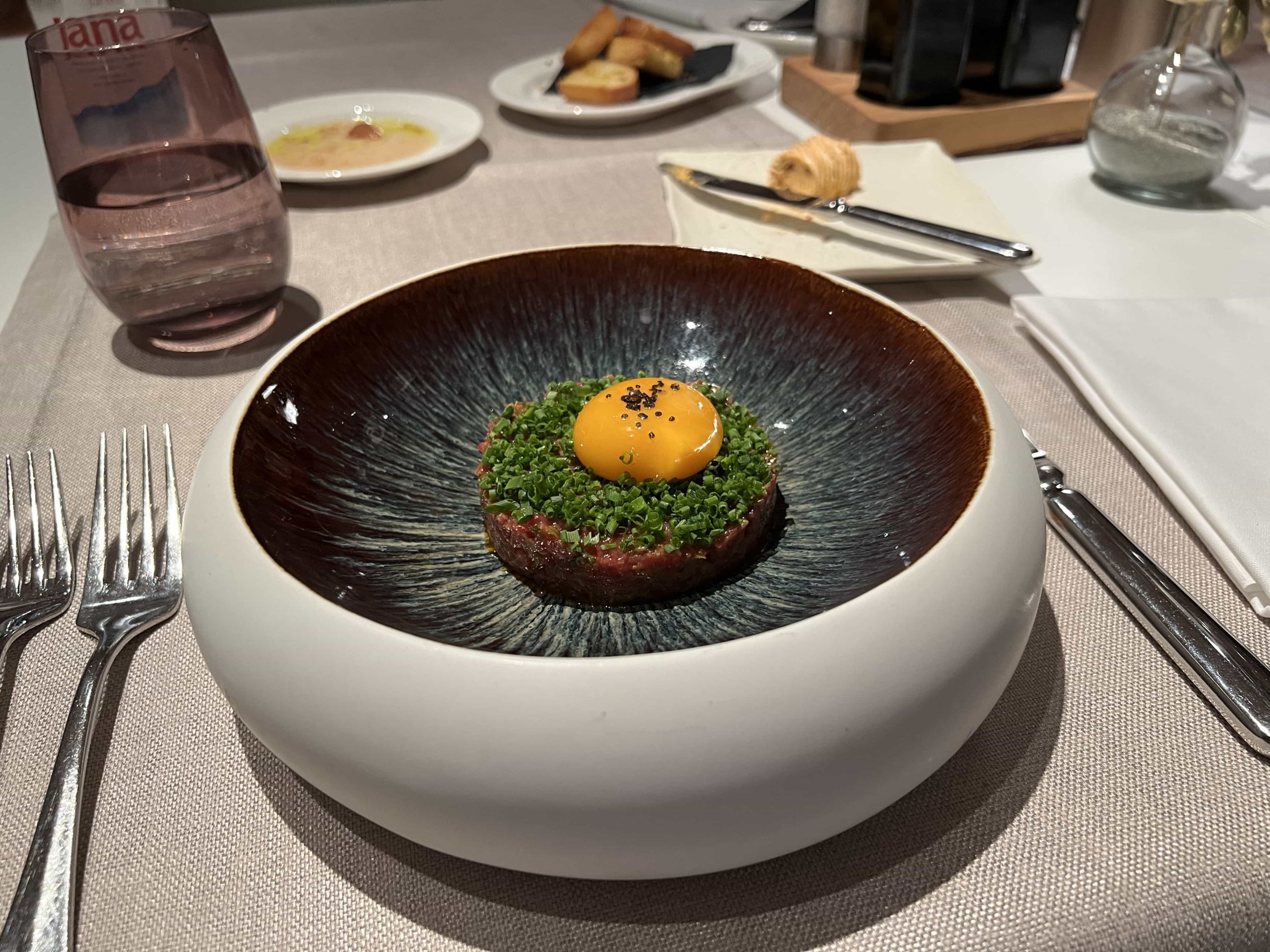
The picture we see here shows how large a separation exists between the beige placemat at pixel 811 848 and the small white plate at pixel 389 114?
135cm

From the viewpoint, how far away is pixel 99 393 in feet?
4.11

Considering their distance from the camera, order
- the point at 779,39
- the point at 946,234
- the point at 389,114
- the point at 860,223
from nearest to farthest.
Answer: the point at 946,234
the point at 860,223
the point at 389,114
the point at 779,39

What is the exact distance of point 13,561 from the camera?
0.94 metres

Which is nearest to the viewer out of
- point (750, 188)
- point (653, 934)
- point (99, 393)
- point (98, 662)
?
point (653, 934)

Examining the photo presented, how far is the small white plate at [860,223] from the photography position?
1.43 m

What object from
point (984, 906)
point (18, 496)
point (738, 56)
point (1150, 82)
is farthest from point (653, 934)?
point (738, 56)

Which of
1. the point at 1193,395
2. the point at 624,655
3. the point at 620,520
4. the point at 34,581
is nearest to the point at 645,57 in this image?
the point at 1193,395

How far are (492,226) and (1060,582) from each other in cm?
125

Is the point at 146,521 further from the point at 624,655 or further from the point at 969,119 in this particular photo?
the point at 969,119

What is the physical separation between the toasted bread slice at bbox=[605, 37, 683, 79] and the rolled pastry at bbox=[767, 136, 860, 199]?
79cm

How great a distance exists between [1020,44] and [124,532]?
6.57 feet

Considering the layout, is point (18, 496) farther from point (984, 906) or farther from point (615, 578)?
point (984, 906)

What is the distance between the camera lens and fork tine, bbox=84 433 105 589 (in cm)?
91

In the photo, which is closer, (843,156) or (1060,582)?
(1060,582)
